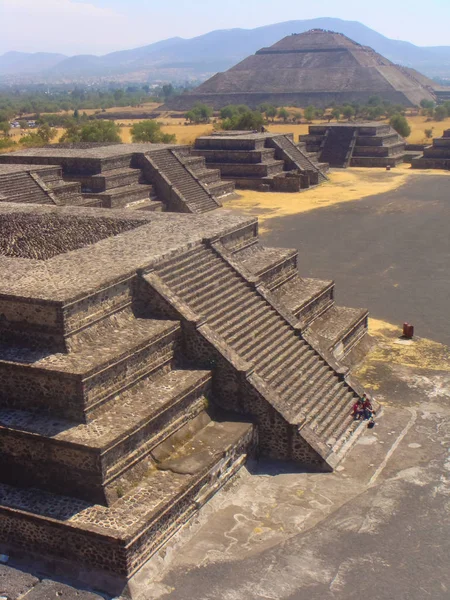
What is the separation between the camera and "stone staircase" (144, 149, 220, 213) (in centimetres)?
2766

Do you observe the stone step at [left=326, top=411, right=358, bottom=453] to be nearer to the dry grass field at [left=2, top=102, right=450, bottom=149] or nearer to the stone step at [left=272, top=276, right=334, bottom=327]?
the stone step at [left=272, top=276, right=334, bottom=327]

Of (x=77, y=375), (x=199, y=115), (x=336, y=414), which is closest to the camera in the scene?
(x=77, y=375)

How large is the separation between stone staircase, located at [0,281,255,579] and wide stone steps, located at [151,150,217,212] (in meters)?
18.4

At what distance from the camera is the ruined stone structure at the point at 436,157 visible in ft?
141

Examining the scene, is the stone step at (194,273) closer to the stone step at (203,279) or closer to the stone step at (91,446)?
the stone step at (203,279)

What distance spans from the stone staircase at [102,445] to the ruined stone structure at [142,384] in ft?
0.07

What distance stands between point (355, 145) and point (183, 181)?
771 inches

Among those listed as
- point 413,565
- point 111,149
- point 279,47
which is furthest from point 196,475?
point 279,47

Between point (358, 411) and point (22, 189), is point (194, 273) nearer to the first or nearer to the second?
point (358, 411)

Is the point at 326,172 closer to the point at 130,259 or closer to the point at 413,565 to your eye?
the point at 130,259

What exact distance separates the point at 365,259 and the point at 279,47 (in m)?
110

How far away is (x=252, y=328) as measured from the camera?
11844mm

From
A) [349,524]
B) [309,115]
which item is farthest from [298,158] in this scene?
[309,115]

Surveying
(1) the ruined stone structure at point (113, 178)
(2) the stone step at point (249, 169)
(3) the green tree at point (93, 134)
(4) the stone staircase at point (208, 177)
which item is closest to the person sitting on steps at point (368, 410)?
(1) the ruined stone structure at point (113, 178)
